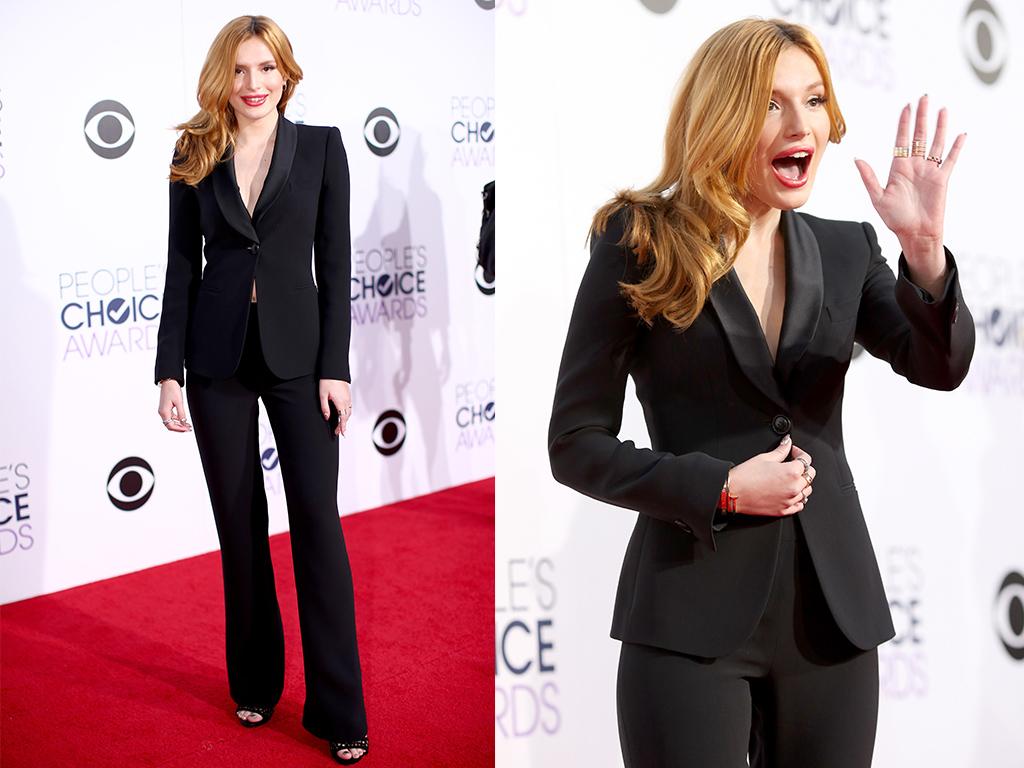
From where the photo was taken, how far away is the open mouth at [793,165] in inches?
64.3

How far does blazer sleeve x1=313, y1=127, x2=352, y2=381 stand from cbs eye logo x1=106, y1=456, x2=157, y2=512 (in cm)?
181

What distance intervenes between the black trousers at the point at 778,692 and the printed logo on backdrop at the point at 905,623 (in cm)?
103

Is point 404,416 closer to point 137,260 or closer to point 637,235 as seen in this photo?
point 137,260

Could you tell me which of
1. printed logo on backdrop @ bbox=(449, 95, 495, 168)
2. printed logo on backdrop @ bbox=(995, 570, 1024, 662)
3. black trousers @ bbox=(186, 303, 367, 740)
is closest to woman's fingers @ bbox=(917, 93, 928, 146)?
printed logo on backdrop @ bbox=(995, 570, 1024, 662)

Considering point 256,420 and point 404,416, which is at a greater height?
point 256,420

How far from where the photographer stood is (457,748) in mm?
3166

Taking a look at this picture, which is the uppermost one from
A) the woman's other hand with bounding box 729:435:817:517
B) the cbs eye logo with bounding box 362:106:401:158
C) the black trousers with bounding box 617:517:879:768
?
the cbs eye logo with bounding box 362:106:401:158

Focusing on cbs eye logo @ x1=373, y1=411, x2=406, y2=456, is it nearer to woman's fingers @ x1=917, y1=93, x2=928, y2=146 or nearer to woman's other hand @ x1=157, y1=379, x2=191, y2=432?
woman's other hand @ x1=157, y1=379, x2=191, y2=432

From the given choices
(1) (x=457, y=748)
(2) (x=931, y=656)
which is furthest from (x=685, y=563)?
(1) (x=457, y=748)

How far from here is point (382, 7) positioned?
5.09 meters

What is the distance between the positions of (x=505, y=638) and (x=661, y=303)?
1.14 metres

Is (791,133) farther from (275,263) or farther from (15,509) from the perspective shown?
(15,509)

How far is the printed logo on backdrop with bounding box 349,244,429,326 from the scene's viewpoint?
5219mm

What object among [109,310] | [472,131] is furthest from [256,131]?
[472,131]
